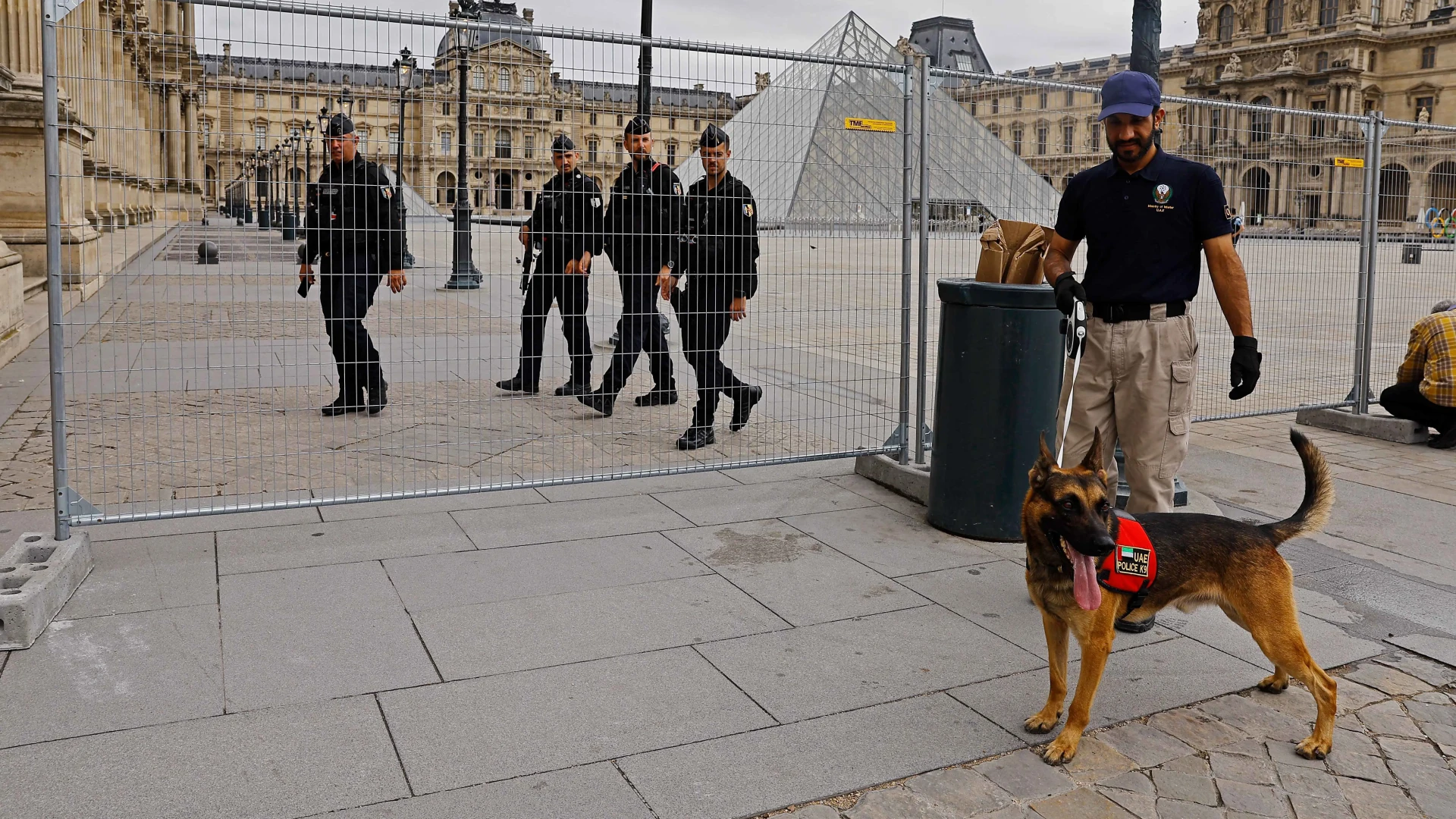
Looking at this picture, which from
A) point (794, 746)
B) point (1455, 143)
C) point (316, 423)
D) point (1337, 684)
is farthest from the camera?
point (1455, 143)

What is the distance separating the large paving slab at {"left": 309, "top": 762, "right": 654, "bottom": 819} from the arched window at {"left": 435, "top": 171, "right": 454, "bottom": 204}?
2886mm

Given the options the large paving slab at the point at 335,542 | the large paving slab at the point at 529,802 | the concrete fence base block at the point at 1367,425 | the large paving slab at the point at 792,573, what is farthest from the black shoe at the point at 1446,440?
the large paving slab at the point at 529,802

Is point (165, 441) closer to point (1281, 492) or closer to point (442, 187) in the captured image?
point (442, 187)

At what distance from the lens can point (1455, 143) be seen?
9750 mm

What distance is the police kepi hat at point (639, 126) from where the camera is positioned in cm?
695

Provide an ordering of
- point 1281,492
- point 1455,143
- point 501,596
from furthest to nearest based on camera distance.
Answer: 1. point 1455,143
2. point 1281,492
3. point 501,596

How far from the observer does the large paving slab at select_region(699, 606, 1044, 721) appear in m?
3.85

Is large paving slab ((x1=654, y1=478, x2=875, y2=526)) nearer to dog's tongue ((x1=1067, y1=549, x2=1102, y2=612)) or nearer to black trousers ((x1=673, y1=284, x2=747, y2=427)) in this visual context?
black trousers ((x1=673, y1=284, x2=747, y2=427))

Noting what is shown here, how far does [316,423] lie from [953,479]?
15.4 ft

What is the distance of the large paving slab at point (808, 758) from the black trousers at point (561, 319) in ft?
14.6

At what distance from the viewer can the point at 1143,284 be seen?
14.4 ft

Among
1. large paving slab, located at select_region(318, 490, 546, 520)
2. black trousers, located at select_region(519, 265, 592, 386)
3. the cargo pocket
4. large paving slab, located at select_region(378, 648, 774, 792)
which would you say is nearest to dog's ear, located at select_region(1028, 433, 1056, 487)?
large paving slab, located at select_region(378, 648, 774, 792)

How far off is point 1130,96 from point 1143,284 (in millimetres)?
693

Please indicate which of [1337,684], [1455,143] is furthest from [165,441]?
[1455,143]
